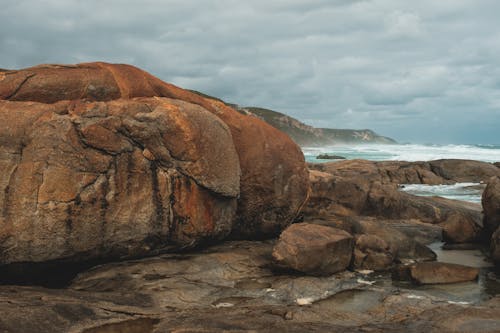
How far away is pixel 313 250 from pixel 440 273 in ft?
9.96

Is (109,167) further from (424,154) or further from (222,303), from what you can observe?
(424,154)

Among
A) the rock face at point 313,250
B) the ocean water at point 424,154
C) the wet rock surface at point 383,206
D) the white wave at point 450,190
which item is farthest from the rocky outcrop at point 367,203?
the ocean water at point 424,154

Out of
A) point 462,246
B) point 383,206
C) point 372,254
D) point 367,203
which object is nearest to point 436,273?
point 372,254

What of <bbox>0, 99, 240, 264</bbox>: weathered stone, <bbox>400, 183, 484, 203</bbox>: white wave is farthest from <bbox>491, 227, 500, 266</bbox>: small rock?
<bbox>400, 183, 484, 203</bbox>: white wave

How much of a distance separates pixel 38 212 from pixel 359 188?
1313 centimetres

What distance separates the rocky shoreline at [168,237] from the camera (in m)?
7.52

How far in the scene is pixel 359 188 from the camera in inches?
739

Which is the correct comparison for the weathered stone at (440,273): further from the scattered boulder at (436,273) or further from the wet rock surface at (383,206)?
the wet rock surface at (383,206)

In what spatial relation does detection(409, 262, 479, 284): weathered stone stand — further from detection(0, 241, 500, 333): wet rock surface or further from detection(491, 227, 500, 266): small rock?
detection(491, 227, 500, 266): small rock

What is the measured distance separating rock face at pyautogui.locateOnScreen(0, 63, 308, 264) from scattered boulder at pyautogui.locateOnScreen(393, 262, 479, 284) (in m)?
4.79

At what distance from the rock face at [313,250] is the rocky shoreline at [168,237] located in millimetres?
37

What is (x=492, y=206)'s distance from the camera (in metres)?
14.6

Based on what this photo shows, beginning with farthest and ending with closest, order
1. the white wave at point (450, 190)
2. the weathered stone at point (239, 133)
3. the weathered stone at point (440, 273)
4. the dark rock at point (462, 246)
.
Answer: the white wave at point (450, 190) < the dark rock at point (462, 246) < the weathered stone at point (239, 133) < the weathered stone at point (440, 273)

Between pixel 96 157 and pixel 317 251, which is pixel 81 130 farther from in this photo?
pixel 317 251
